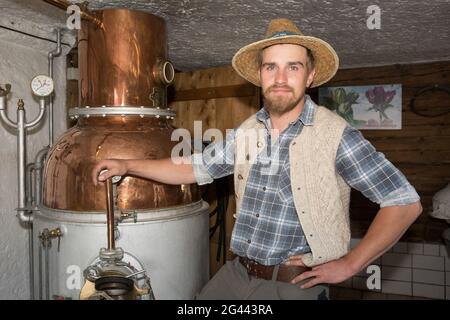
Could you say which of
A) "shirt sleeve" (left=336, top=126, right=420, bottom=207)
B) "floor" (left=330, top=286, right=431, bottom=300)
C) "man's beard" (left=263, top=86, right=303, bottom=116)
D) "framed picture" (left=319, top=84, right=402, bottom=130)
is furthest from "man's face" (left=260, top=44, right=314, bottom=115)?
"floor" (left=330, top=286, right=431, bottom=300)

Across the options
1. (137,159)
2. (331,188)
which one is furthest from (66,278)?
(331,188)

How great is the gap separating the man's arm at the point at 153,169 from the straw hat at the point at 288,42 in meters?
0.55

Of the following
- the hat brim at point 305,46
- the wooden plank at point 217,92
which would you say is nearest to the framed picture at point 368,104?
the wooden plank at point 217,92

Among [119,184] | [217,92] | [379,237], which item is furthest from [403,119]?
[119,184]

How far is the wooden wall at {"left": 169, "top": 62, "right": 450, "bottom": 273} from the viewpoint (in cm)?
327

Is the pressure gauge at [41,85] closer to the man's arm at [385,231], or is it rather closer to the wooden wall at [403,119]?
the wooden wall at [403,119]

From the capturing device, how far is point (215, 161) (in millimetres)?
1938

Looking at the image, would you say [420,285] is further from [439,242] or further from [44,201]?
[44,201]

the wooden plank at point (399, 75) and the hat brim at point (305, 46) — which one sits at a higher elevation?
the wooden plank at point (399, 75)

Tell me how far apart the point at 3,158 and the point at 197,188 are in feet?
4.04

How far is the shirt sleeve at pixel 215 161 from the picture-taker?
6.31 ft

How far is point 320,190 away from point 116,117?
1039 mm

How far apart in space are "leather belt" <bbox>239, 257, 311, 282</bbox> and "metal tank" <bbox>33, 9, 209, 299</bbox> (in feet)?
1.43
